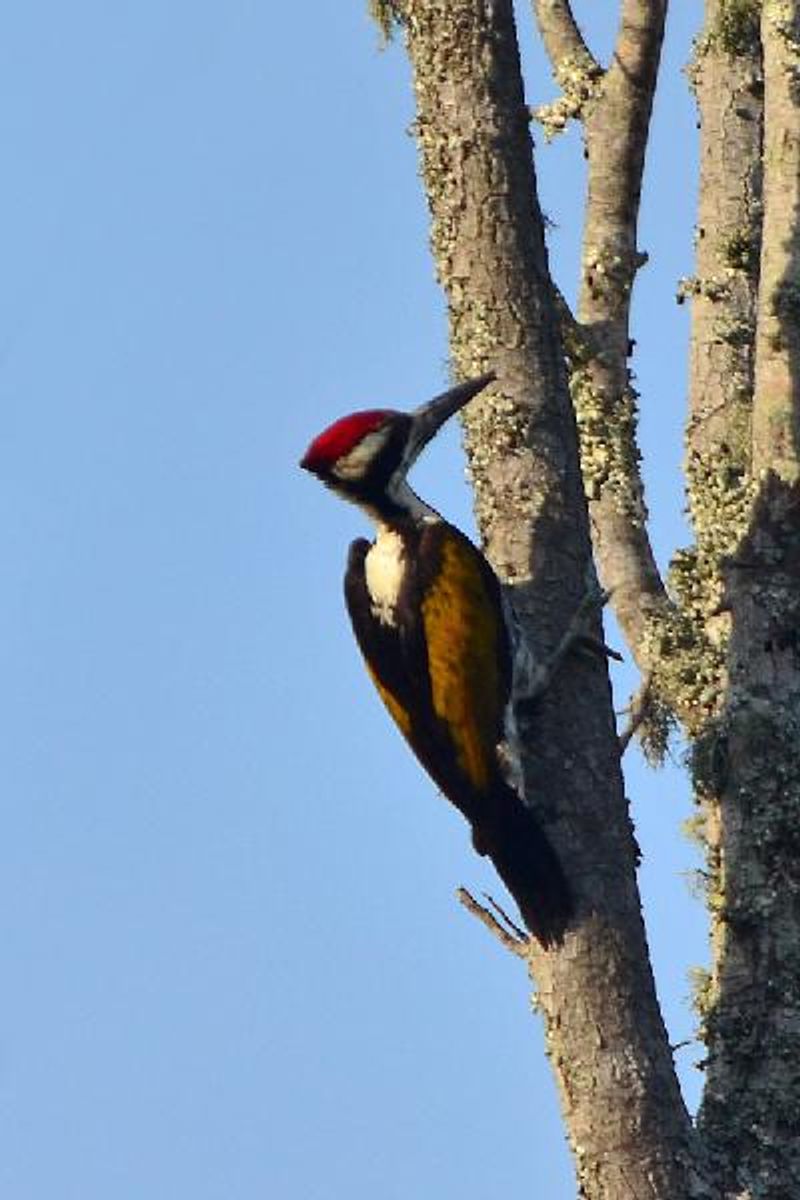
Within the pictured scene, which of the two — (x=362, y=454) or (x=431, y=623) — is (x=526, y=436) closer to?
(x=431, y=623)

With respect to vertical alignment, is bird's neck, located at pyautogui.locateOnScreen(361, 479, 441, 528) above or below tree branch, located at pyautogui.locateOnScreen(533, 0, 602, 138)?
below

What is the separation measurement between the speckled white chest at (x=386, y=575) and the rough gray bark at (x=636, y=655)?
662 mm

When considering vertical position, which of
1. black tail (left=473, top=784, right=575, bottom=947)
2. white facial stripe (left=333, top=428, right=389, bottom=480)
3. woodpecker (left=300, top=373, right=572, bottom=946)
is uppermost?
white facial stripe (left=333, top=428, right=389, bottom=480)

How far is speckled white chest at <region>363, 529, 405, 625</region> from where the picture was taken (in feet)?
18.8

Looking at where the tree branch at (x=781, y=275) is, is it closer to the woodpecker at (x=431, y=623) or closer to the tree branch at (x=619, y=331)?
the woodpecker at (x=431, y=623)

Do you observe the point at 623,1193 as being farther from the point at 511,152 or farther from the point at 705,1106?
the point at 511,152

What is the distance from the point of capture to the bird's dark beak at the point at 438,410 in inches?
196

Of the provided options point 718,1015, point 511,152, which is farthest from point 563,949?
point 511,152

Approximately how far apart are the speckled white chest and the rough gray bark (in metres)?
0.66

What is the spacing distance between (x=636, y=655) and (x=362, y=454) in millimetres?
868

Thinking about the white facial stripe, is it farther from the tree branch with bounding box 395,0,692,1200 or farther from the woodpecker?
the tree branch with bounding box 395,0,692,1200

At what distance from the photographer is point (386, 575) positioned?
5.79 metres

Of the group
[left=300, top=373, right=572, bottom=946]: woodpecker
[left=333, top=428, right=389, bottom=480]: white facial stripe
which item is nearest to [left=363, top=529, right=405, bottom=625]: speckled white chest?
[left=300, top=373, right=572, bottom=946]: woodpecker

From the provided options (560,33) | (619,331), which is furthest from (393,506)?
(560,33)
